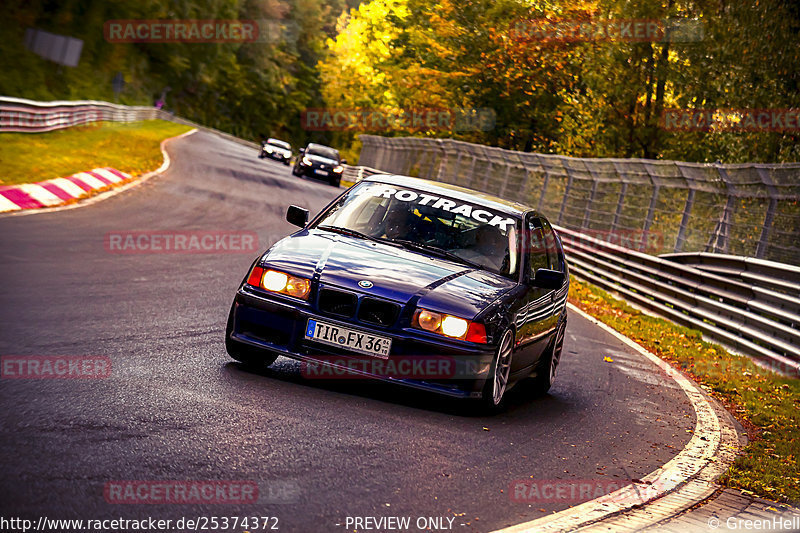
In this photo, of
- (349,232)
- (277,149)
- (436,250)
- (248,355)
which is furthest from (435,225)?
(277,149)

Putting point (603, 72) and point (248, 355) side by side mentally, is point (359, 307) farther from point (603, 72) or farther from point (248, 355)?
point (603, 72)

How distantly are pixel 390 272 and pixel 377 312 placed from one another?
0.39 m

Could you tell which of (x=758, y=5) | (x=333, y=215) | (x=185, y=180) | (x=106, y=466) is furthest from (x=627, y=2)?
(x=106, y=466)

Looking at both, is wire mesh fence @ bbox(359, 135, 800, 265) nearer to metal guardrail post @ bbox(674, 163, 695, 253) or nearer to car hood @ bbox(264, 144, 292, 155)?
metal guardrail post @ bbox(674, 163, 695, 253)

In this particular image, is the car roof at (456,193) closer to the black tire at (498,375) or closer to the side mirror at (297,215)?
the side mirror at (297,215)

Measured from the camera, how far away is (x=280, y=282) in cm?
700

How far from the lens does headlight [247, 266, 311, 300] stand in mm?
6920

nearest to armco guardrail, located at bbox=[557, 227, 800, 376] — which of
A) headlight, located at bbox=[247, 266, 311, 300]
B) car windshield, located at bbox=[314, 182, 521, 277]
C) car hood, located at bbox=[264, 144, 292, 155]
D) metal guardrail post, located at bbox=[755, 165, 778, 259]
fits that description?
metal guardrail post, located at bbox=[755, 165, 778, 259]

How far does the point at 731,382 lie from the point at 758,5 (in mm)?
15194

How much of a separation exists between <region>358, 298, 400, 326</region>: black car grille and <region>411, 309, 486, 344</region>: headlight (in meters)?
0.14

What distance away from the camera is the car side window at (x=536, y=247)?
8266mm

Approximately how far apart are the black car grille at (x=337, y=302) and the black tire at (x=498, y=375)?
3.36ft

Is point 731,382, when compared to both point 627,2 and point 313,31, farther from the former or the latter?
point 313,31

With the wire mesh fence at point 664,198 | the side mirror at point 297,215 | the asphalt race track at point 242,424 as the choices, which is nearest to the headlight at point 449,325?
the asphalt race track at point 242,424
